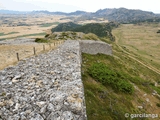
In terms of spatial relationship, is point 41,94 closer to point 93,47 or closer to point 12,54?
point 12,54

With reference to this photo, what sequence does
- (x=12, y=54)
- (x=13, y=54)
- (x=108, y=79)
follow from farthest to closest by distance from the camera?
(x=12, y=54) < (x=13, y=54) < (x=108, y=79)

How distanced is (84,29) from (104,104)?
15676 centimetres

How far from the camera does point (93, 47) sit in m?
39.6

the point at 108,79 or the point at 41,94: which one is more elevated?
the point at 41,94

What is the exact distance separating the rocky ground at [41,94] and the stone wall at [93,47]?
25691 millimetres

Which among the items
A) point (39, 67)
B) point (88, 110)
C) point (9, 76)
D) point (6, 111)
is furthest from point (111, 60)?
point (6, 111)

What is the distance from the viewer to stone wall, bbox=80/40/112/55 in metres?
38.0

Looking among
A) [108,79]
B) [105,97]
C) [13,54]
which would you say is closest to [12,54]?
[13,54]

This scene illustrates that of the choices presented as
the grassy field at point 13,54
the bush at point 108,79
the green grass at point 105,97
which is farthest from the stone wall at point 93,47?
the bush at point 108,79

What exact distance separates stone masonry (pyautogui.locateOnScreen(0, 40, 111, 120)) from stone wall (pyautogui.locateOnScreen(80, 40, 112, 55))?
25.7 meters

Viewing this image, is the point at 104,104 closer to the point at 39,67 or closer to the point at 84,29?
the point at 39,67

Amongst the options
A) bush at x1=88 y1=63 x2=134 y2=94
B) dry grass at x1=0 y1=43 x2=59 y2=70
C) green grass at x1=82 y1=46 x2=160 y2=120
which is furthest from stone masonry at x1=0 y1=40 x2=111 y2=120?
bush at x1=88 y1=63 x2=134 y2=94

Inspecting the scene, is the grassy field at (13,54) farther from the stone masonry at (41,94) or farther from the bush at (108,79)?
the bush at (108,79)

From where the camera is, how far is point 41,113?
6859mm
